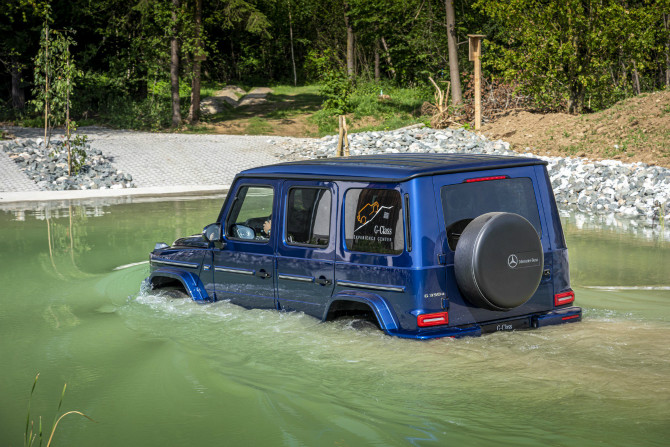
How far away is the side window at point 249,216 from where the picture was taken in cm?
709

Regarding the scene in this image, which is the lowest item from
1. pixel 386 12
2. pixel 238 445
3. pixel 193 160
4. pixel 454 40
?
pixel 238 445

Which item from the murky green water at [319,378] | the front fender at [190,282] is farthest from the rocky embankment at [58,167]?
the front fender at [190,282]

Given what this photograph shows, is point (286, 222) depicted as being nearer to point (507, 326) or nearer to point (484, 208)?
point (484, 208)

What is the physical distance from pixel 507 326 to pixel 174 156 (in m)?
22.9

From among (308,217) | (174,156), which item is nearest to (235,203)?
(308,217)

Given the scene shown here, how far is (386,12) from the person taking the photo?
43500 mm

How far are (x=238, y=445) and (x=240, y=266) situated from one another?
8.62 ft

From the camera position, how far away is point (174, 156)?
90.2ft

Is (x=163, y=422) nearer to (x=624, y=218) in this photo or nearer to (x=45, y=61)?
(x=624, y=218)

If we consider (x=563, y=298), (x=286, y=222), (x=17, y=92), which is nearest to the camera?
(x=563, y=298)

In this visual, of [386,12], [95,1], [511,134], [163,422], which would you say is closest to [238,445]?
[163,422]

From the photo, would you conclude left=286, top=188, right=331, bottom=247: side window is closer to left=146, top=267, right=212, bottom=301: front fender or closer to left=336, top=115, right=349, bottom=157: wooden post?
left=146, top=267, right=212, bottom=301: front fender

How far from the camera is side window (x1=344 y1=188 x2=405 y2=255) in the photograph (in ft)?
18.8

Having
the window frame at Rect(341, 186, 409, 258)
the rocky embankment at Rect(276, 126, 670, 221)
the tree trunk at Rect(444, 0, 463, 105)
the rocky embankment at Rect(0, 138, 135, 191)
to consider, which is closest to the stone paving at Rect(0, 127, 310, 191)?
the rocky embankment at Rect(0, 138, 135, 191)
